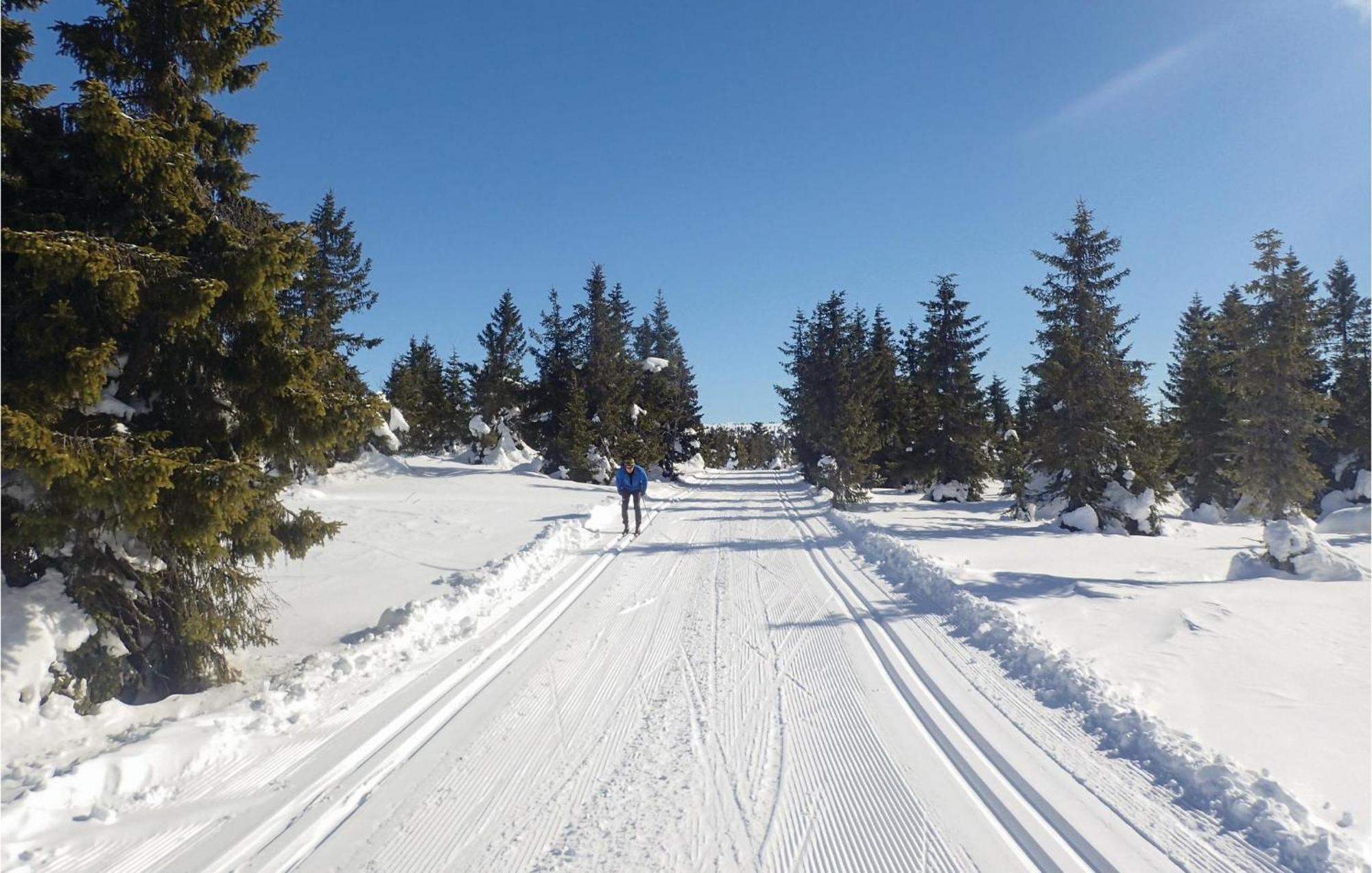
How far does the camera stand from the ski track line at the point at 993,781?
333 centimetres

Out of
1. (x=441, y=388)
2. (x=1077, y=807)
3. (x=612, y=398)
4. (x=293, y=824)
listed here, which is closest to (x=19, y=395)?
(x=293, y=824)

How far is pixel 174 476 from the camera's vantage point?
5.00 meters

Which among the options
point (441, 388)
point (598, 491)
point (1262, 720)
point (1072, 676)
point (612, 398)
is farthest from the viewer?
point (441, 388)

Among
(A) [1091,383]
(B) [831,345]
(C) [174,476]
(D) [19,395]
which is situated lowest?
(C) [174,476]

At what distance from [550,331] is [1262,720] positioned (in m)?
32.2

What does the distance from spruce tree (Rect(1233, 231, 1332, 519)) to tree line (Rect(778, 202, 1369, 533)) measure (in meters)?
0.03

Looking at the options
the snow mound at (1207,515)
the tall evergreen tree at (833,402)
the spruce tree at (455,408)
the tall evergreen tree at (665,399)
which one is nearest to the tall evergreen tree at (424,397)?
the spruce tree at (455,408)

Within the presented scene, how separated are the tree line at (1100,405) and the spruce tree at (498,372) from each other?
16871mm

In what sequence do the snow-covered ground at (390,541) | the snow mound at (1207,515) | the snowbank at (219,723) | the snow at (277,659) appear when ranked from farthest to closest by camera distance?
the snow mound at (1207,515)
the snow-covered ground at (390,541)
the snow at (277,659)
the snowbank at (219,723)

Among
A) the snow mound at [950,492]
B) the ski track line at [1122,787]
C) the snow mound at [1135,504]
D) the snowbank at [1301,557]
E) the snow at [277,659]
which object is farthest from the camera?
the snow mound at [950,492]

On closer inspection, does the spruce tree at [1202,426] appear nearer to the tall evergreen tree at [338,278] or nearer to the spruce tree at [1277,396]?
the spruce tree at [1277,396]

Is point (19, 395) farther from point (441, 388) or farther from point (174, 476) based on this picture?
point (441, 388)

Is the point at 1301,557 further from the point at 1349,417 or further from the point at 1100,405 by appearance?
the point at 1349,417

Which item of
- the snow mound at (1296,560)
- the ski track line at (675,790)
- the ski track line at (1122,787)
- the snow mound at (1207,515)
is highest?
the snow mound at (1296,560)
